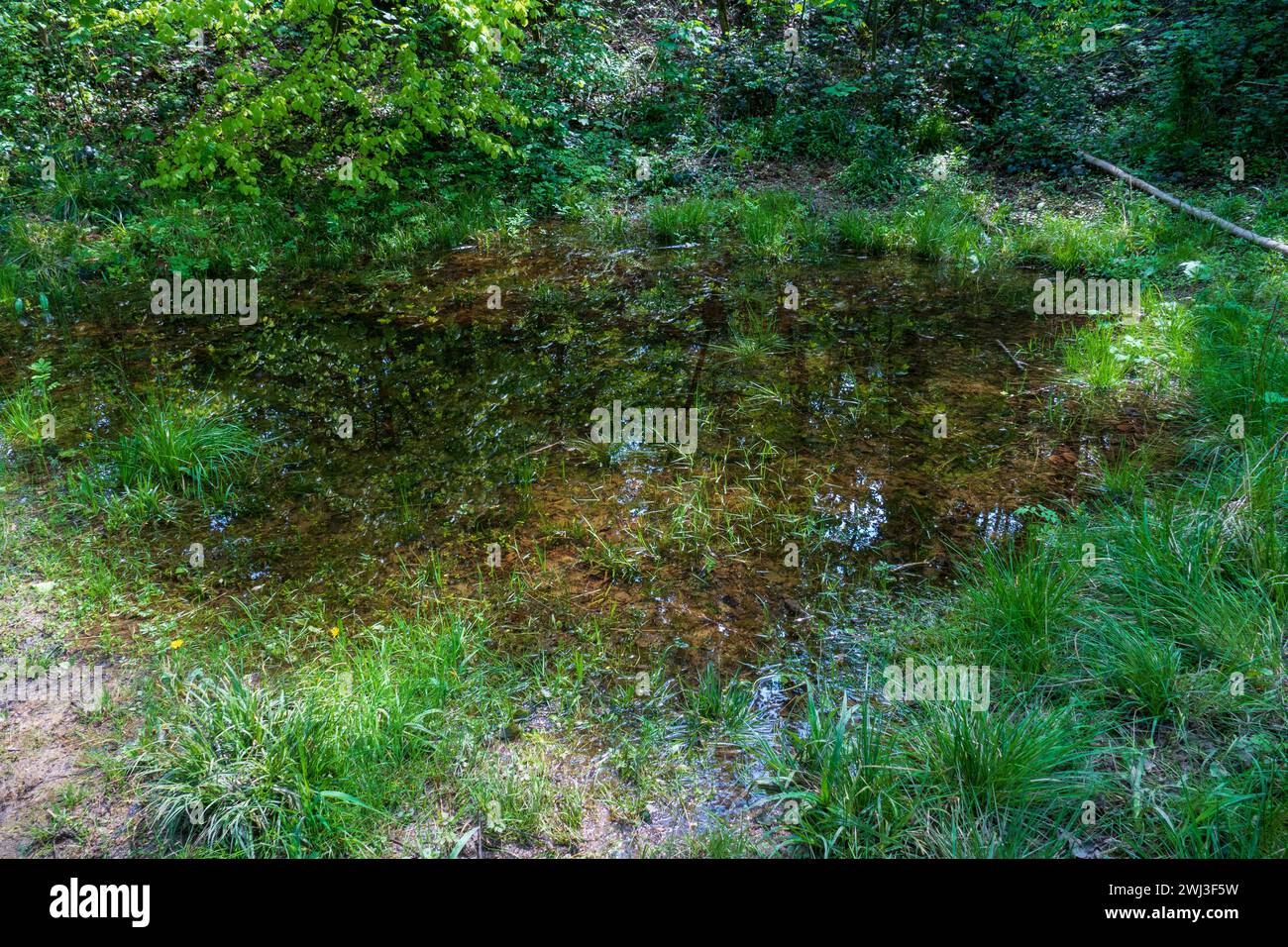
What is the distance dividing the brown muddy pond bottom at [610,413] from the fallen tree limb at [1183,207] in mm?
1852

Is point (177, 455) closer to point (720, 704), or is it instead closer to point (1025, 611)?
point (720, 704)

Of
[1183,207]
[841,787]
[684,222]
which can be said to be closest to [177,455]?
[841,787]

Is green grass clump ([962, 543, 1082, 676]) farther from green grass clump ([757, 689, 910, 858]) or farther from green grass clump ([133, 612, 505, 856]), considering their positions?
green grass clump ([133, 612, 505, 856])

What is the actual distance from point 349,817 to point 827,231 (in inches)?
318

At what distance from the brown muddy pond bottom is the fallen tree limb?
1852 mm

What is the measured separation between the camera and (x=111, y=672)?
3.37 m

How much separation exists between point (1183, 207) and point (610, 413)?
6.68m

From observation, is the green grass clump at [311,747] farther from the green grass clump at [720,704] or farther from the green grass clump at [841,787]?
the green grass clump at [841,787]

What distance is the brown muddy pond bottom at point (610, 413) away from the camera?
13.5 feet

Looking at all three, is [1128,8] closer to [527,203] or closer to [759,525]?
[527,203]

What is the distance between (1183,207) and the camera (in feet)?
26.5

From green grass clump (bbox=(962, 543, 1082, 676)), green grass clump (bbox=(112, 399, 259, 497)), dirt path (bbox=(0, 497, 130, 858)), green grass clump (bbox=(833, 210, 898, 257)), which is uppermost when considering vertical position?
green grass clump (bbox=(833, 210, 898, 257))

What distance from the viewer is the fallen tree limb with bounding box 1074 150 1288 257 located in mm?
6801

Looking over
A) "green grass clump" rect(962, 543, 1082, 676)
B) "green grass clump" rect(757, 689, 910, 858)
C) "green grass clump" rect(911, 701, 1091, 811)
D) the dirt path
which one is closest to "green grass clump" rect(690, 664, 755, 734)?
"green grass clump" rect(757, 689, 910, 858)
